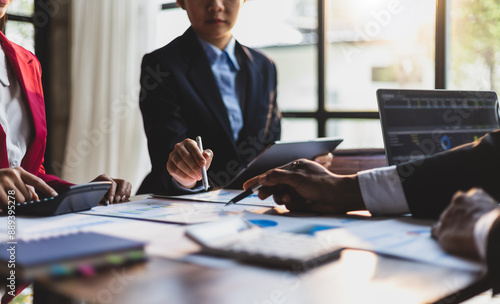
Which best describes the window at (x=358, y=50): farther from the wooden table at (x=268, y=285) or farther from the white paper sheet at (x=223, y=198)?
the wooden table at (x=268, y=285)

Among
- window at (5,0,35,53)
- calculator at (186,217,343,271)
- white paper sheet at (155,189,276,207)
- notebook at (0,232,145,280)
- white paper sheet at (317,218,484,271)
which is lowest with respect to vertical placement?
white paper sheet at (155,189,276,207)

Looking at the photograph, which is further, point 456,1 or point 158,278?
point 456,1

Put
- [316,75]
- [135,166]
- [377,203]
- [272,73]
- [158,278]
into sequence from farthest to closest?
[135,166] < [316,75] < [272,73] < [377,203] < [158,278]

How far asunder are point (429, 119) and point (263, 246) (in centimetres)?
93

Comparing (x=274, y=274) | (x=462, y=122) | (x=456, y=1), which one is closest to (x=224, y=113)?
(x=462, y=122)

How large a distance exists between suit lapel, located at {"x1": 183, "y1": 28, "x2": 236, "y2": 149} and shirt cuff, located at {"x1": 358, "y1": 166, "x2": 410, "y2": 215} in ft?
2.96

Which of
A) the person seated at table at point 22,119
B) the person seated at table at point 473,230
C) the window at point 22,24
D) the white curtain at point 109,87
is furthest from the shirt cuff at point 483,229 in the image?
the window at point 22,24

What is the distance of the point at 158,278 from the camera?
0.67 m

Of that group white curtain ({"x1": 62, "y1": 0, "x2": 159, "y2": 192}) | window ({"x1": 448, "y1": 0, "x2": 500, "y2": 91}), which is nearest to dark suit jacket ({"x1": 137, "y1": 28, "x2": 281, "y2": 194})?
window ({"x1": 448, "y1": 0, "x2": 500, "y2": 91})

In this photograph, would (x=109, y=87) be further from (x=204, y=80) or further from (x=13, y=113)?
(x=13, y=113)

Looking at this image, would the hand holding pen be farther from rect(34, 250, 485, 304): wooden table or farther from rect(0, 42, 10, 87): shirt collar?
rect(34, 250, 485, 304): wooden table

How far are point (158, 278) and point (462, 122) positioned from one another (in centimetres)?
123

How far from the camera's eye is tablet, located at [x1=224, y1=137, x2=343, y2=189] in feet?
4.64

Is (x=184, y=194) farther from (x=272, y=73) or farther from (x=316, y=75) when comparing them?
(x=316, y=75)
